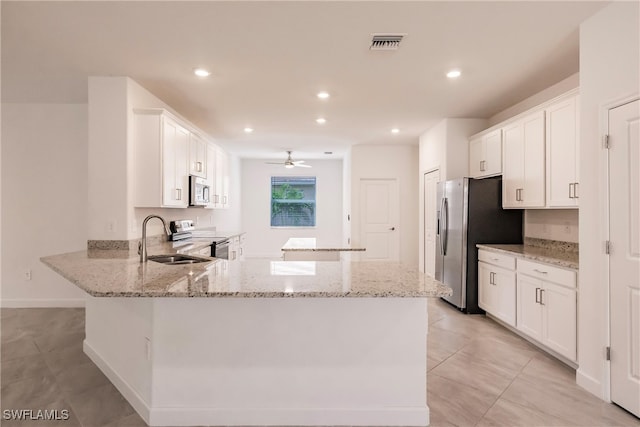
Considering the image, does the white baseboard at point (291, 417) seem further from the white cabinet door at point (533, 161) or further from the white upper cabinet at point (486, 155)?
the white upper cabinet at point (486, 155)

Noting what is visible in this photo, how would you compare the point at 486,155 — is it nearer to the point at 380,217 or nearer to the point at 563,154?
the point at 563,154

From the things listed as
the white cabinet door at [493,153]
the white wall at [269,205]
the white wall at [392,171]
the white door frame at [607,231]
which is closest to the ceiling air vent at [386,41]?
the white door frame at [607,231]

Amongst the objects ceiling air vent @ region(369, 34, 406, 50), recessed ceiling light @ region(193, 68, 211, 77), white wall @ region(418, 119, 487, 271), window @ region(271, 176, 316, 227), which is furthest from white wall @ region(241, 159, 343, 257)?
ceiling air vent @ region(369, 34, 406, 50)

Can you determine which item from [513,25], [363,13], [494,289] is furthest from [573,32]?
[494,289]

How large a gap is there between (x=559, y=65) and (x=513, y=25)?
103cm

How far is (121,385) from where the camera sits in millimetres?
2295

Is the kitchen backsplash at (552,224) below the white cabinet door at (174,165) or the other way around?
below

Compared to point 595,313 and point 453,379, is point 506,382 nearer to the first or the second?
point 453,379

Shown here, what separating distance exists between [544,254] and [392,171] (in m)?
4.08

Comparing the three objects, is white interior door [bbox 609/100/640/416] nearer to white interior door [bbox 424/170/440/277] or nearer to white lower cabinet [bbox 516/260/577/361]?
white lower cabinet [bbox 516/260/577/361]

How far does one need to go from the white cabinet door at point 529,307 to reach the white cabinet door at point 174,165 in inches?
146

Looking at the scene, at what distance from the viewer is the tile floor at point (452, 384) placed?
2041 mm

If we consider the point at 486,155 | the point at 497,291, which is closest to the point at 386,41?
the point at 486,155

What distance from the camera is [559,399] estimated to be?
2250mm
